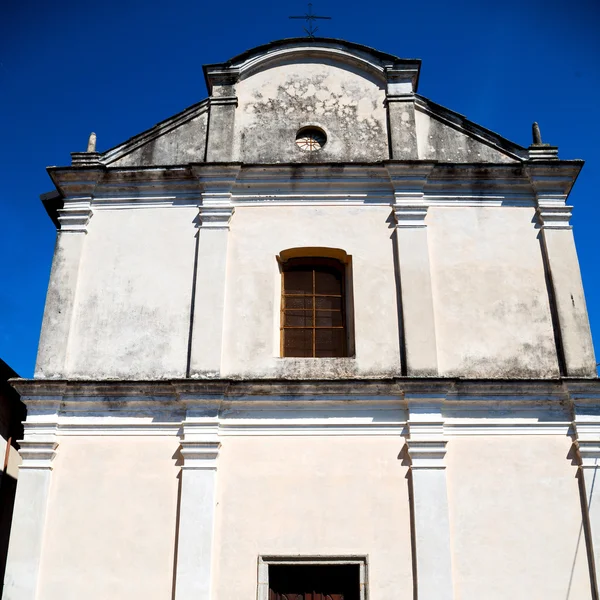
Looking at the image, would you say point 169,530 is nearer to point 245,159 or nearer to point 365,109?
point 245,159

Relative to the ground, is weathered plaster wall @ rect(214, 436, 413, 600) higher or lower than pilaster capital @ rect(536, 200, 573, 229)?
lower

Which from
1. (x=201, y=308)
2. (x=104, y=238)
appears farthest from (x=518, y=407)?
(x=104, y=238)

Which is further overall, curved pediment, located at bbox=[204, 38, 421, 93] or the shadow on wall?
curved pediment, located at bbox=[204, 38, 421, 93]

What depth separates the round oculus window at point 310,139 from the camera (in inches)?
490

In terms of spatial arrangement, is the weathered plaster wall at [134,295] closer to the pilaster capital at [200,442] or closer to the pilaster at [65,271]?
A: the pilaster at [65,271]

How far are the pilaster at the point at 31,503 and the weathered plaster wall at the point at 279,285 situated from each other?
8.36 feet

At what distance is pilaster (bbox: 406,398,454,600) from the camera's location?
373 inches

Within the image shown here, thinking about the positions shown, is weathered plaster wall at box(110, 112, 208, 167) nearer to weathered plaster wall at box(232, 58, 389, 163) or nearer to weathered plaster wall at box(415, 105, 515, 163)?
weathered plaster wall at box(232, 58, 389, 163)

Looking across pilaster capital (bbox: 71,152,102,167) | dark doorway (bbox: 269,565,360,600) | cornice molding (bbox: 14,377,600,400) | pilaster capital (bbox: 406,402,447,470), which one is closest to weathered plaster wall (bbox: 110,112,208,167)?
pilaster capital (bbox: 71,152,102,167)

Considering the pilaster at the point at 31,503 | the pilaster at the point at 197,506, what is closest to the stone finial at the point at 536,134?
the pilaster at the point at 197,506

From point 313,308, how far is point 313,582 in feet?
12.9

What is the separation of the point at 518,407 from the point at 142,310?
18.3ft

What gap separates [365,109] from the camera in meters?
12.7

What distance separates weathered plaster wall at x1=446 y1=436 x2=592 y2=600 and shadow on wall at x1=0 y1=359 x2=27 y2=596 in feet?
24.1
